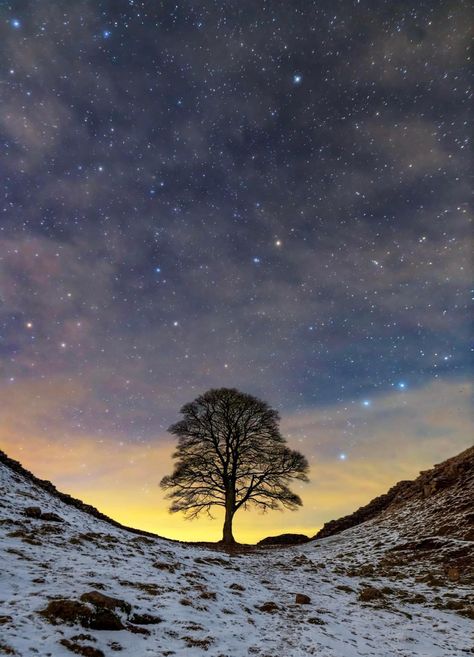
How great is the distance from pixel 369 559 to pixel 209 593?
1060 centimetres

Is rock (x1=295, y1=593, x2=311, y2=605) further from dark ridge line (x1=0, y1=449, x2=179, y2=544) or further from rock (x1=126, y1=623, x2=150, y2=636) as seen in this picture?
dark ridge line (x1=0, y1=449, x2=179, y2=544)

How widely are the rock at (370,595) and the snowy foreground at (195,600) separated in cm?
4

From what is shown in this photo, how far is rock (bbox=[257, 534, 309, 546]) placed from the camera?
28797 millimetres

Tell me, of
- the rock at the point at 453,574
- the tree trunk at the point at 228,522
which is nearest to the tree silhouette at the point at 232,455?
the tree trunk at the point at 228,522

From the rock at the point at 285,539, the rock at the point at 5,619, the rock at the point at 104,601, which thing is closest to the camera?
the rock at the point at 5,619

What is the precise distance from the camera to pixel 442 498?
69.8ft

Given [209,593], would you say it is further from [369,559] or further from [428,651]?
[369,559]

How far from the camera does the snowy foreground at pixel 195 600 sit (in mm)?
6023

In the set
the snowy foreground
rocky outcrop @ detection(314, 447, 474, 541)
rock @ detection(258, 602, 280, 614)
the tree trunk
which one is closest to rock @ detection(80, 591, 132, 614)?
the snowy foreground

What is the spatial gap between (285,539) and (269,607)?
74.2 ft

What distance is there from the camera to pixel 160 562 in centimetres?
1167

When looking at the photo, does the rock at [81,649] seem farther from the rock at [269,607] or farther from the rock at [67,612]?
the rock at [269,607]

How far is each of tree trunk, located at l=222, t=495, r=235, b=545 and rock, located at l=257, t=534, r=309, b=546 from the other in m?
2.83

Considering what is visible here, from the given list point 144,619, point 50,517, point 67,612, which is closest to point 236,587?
point 144,619
